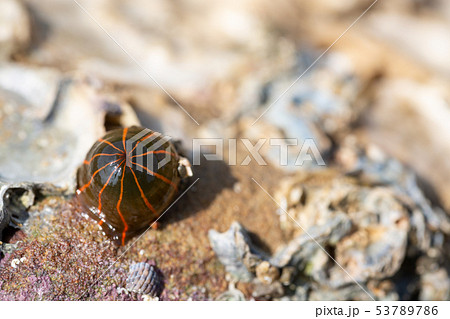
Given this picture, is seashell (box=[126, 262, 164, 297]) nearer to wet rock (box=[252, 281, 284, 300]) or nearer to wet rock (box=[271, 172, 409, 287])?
wet rock (box=[252, 281, 284, 300])

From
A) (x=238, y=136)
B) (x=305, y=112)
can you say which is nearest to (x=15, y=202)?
(x=238, y=136)

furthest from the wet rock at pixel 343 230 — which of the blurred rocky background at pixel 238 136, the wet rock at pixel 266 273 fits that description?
the wet rock at pixel 266 273

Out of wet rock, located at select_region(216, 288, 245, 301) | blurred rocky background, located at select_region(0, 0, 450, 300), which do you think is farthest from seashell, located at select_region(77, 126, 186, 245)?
wet rock, located at select_region(216, 288, 245, 301)

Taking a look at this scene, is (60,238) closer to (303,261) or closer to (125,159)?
(125,159)

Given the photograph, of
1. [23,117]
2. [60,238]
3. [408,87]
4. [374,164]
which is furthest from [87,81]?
[408,87]

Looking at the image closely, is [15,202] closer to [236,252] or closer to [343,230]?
[236,252]

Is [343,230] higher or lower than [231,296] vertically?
higher

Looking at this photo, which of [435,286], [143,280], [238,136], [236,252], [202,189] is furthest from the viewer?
[238,136]
